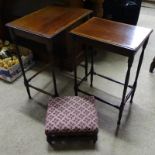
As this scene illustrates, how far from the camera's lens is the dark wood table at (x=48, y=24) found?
4.59 ft

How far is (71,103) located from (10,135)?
0.56m

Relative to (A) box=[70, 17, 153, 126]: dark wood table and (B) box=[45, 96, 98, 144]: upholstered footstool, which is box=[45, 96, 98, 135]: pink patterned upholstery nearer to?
(B) box=[45, 96, 98, 144]: upholstered footstool

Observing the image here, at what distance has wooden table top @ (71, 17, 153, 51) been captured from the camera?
1.26 meters

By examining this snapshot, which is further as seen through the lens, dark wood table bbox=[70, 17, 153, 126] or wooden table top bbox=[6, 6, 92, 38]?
wooden table top bbox=[6, 6, 92, 38]

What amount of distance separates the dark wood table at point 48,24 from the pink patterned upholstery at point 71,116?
260 millimetres

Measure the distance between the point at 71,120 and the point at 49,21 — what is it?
30.2 inches

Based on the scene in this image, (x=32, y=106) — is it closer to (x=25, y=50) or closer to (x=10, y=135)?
(x=10, y=135)

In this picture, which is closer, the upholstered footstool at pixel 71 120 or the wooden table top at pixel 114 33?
the wooden table top at pixel 114 33

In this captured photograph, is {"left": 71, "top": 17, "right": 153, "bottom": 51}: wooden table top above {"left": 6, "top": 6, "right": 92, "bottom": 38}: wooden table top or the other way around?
the other way around

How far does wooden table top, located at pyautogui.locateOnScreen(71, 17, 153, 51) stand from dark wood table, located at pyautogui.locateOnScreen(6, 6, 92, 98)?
0.43 feet

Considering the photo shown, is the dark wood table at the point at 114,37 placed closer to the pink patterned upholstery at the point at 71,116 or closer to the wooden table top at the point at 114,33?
the wooden table top at the point at 114,33

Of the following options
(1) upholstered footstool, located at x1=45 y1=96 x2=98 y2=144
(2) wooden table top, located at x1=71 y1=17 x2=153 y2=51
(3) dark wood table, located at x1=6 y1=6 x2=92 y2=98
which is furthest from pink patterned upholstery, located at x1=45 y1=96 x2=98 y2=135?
(2) wooden table top, located at x1=71 y1=17 x2=153 y2=51

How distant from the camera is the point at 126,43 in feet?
4.12

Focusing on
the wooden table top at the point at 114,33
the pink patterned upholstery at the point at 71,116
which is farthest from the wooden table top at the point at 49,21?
the pink patterned upholstery at the point at 71,116
